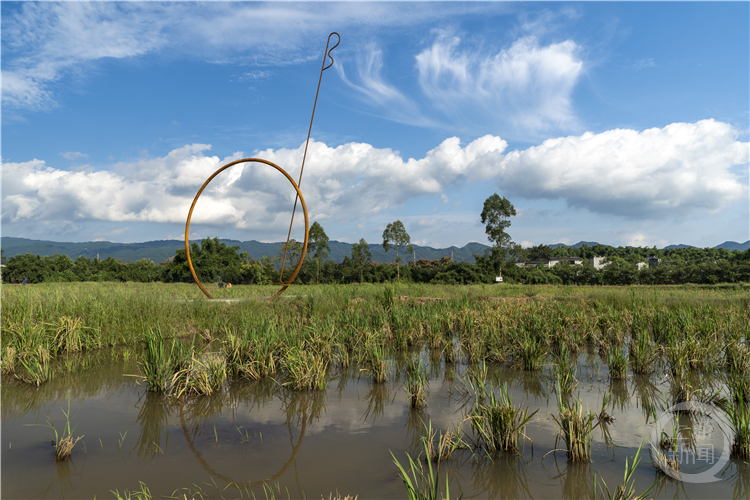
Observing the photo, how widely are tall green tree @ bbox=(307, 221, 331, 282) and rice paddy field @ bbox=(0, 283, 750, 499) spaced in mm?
31329

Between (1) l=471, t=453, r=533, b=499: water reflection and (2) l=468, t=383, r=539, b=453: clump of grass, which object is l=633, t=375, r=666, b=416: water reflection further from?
(1) l=471, t=453, r=533, b=499: water reflection

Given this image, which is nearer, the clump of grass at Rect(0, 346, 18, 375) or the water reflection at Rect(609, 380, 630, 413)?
the water reflection at Rect(609, 380, 630, 413)

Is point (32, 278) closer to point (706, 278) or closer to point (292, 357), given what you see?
point (292, 357)

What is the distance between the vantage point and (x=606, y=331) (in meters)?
8.84

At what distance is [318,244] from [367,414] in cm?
3619

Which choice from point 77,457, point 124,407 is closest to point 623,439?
point 77,457

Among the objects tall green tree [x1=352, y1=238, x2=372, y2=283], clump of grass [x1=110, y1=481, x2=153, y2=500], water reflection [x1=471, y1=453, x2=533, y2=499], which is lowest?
clump of grass [x1=110, y1=481, x2=153, y2=500]

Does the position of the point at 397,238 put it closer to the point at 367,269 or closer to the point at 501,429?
the point at 367,269

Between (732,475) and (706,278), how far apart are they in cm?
4110

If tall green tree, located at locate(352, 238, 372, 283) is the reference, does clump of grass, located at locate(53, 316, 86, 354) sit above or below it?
below

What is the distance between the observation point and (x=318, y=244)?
40.2 meters

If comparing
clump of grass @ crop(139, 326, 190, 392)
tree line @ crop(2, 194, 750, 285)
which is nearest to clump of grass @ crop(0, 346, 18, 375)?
clump of grass @ crop(139, 326, 190, 392)

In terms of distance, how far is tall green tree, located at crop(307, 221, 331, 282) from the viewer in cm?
4003

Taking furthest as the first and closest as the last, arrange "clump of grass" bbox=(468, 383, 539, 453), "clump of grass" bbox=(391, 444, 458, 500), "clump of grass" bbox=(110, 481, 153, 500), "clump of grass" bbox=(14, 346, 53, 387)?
"clump of grass" bbox=(14, 346, 53, 387) < "clump of grass" bbox=(468, 383, 539, 453) < "clump of grass" bbox=(110, 481, 153, 500) < "clump of grass" bbox=(391, 444, 458, 500)
